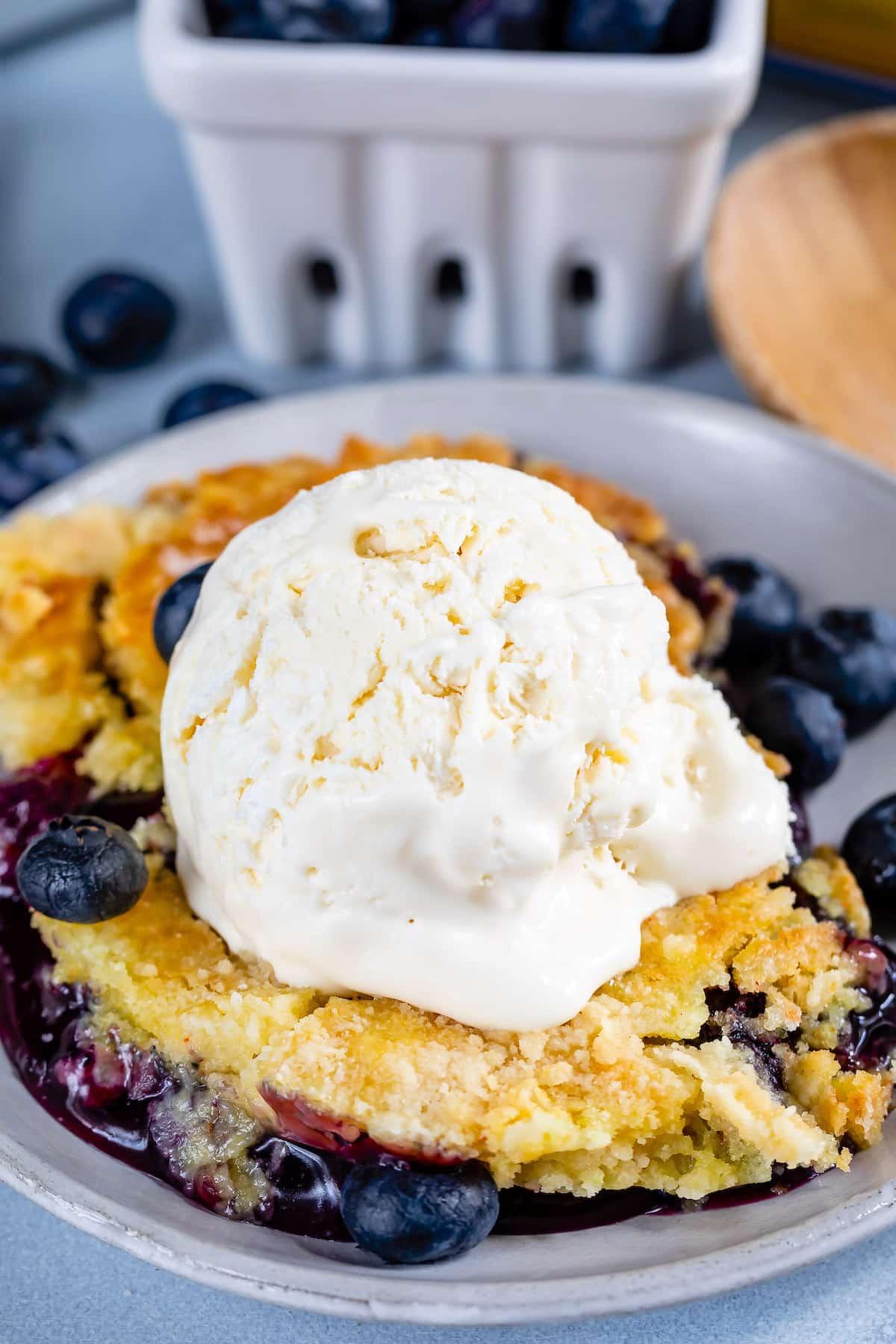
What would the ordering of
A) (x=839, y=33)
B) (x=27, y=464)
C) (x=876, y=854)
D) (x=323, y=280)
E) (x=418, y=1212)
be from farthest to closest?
(x=839, y=33) → (x=323, y=280) → (x=27, y=464) → (x=876, y=854) → (x=418, y=1212)

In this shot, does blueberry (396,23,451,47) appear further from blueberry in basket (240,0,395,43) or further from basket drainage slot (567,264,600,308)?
basket drainage slot (567,264,600,308)

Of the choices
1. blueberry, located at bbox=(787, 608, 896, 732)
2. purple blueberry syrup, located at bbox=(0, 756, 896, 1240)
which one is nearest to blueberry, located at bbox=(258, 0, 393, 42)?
blueberry, located at bbox=(787, 608, 896, 732)

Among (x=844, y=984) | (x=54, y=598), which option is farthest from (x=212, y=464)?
(x=844, y=984)

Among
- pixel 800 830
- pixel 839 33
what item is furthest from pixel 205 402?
pixel 839 33

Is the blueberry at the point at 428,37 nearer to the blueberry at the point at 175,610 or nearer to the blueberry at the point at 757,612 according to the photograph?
the blueberry at the point at 757,612

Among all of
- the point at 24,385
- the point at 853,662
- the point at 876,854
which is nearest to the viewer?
the point at 876,854

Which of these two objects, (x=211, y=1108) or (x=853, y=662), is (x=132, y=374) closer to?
(x=853, y=662)
